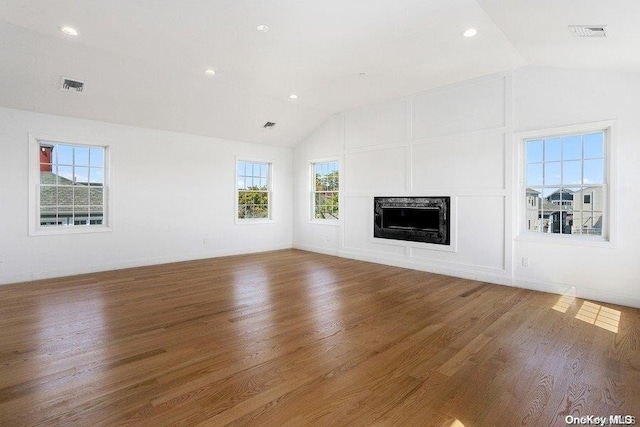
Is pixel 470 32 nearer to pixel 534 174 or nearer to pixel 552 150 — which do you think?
pixel 552 150

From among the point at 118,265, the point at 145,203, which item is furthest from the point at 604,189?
the point at 118,265

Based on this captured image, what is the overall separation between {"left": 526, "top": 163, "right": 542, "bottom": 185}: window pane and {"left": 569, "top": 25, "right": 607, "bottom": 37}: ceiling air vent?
180cm

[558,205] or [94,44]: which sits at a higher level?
[94,44]

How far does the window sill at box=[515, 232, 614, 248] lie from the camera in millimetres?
3911

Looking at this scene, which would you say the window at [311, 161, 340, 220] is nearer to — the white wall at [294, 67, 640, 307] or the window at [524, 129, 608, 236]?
the white wall at [294, 67, 640, 307]

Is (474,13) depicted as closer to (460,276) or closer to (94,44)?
(460,276)

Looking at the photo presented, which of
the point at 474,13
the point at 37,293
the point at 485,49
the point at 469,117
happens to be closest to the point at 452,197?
the point at 469,117

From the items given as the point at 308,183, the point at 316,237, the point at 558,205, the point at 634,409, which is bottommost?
the point at 634,409

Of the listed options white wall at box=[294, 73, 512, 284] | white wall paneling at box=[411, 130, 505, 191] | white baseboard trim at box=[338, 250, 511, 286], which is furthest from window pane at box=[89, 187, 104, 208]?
white wall paneling at box=[411, 130, 505, 191]

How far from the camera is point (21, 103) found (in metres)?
4.72

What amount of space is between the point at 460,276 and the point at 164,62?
5307 millimetres

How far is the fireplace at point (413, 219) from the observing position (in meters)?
5.32

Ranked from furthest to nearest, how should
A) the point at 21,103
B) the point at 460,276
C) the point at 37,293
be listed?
the point at 460,276
the point at 21,103
the point at 37,293

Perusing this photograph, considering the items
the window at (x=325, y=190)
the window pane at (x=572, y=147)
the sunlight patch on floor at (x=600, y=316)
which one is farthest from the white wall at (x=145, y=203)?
the sunlight patch on floor at (x=600, y=316)
